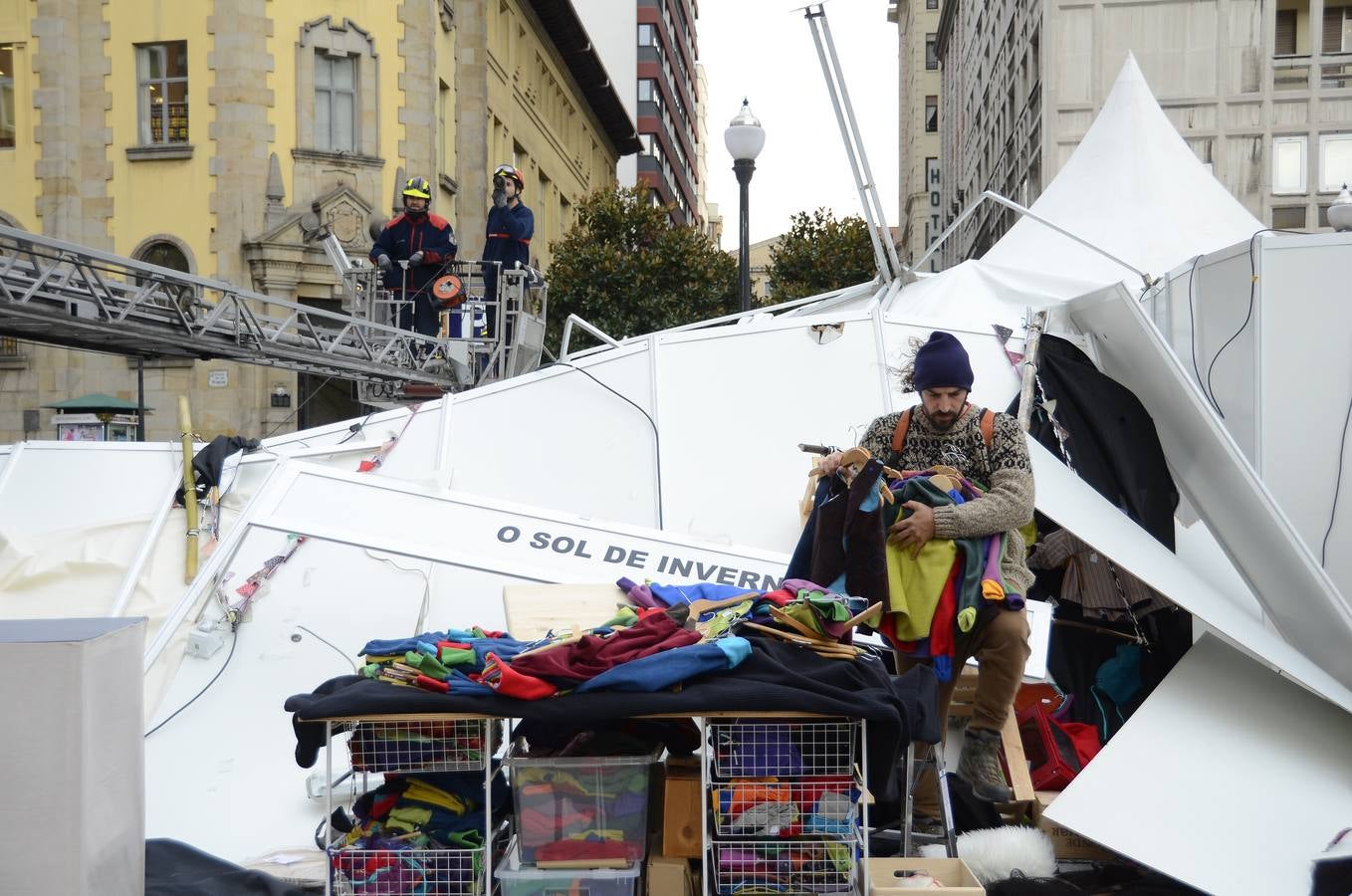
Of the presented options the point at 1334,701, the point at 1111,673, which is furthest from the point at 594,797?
the point at 1111,673

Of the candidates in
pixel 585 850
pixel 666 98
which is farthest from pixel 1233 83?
pixel 666 98

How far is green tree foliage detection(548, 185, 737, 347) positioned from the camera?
27.9 metres

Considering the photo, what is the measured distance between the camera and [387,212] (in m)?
23.6

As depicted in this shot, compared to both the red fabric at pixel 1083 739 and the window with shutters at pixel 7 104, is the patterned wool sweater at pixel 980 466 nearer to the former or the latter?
the red fabric at pixel 1083 739

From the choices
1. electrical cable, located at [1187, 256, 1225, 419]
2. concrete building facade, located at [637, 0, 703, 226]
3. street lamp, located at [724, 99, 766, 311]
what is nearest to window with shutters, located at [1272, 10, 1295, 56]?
street lamp, located at [724, 99, 766, 311]

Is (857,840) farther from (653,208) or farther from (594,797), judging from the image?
(653,208)

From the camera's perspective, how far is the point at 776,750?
3.92 meters

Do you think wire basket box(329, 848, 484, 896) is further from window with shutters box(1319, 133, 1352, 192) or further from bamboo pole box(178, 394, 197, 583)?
window with shutters box(1319, 133, 1352, 192)

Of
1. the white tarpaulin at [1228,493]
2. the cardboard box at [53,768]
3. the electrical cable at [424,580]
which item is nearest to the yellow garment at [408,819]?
the cardboard box at [53,768]

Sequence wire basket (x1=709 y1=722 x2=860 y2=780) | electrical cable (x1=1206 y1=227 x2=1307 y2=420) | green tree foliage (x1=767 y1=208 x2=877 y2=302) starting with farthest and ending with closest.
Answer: green tree foliage (x1=767 y1=208 x2=877 y2=302) < electrical cable (x1=1206 y1=227 x2=1307 y2=420) < wire basket (x1=709 y1=722 x2=860 y2=780)

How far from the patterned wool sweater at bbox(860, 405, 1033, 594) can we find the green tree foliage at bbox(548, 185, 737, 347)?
22.2 meters

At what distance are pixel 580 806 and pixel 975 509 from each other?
1.75 meters

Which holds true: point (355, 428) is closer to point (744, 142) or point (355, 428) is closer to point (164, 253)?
point (744, 142)

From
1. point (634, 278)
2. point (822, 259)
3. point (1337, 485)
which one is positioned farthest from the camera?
point (822, 259)
